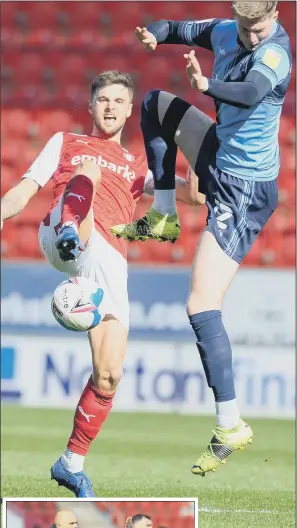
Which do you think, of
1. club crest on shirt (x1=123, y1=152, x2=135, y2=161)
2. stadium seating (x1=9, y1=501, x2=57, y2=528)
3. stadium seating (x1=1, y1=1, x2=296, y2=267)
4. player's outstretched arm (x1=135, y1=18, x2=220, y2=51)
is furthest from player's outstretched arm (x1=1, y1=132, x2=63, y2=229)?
stadium seating (x1=1, y1=1, x2=296, y2=267)

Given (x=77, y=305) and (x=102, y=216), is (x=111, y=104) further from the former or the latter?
(x=77, y=305)

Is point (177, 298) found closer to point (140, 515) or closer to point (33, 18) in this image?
point (33, 18)

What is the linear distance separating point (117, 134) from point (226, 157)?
1236 millimetres

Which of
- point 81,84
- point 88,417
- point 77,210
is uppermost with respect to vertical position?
point 81,84

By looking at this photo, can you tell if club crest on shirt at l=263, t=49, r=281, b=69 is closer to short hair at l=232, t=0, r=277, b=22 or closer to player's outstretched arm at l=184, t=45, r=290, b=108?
player's outstretched arm at l=184, t=45, r=290, b=108

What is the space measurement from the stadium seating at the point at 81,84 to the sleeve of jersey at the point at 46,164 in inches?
271

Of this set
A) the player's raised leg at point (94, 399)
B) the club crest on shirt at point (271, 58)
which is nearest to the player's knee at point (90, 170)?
the player's raised leg at point (94, 399)

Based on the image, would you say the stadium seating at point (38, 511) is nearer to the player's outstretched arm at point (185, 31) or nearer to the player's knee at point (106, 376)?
the player's knee at point (106, 376)

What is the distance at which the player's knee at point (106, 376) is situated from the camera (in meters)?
5.93

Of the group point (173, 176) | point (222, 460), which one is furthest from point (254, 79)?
point (222, 460)

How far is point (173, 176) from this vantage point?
5.46 m

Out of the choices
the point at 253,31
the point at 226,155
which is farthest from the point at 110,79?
the point at 253,31

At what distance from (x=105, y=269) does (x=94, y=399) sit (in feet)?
2.26

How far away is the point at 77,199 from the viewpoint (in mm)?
5301
